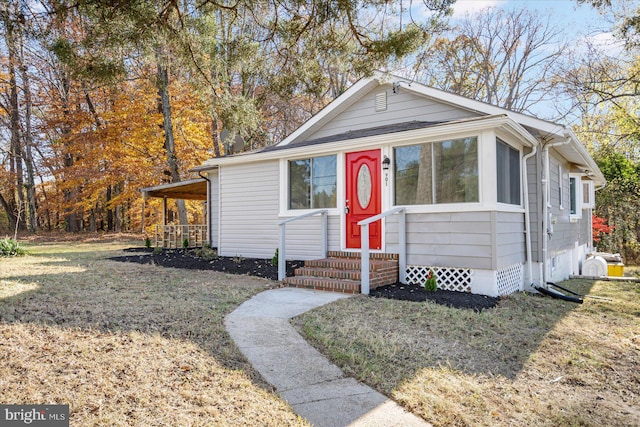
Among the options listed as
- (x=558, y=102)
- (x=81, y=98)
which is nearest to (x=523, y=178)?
(x=558, y=102)

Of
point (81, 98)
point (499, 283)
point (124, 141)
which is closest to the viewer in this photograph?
point (499, 283)

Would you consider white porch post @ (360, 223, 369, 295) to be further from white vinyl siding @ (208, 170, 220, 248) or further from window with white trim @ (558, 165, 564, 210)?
white vinyl siding @ (208, 170, 220, 248)

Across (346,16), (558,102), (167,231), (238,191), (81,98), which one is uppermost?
(81,98)

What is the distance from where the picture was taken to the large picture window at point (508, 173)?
6421mm

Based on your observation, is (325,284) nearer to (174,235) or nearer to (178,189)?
(178,189)

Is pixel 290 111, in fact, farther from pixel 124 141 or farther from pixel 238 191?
pixel 238 191

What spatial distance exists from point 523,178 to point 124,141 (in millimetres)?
15549

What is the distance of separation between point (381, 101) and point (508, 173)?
3376 millimetres

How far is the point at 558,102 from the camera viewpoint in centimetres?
1622

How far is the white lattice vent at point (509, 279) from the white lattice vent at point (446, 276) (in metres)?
0.46

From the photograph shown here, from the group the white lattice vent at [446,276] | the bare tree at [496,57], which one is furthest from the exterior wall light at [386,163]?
the bare tree at [496,57]

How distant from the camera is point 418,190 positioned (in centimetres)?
684

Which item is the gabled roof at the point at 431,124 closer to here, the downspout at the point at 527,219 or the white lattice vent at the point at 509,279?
the downspout at the point at 527,219

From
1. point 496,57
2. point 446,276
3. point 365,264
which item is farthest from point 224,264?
point 496,57
